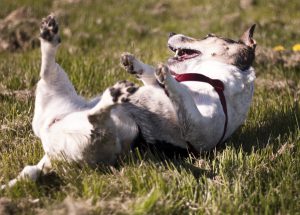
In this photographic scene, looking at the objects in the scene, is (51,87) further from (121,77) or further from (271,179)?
(121,77)

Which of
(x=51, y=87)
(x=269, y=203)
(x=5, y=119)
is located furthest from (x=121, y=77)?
(x=269, y=203)

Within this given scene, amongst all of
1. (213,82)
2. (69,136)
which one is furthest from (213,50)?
(69,136)

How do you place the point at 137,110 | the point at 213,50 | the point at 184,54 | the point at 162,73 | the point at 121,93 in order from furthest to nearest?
the point at 184,54 < the point at 213,50 < the point at 137,110 < the point at 162,73 < the point at 121,93

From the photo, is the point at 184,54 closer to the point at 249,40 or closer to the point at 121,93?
the point at 249,40

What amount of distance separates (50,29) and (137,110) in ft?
2.40

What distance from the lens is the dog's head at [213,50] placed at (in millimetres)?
3740

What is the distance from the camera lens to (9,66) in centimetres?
542

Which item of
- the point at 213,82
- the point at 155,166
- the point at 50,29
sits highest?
the point at 50,29

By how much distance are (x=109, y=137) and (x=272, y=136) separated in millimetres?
1313

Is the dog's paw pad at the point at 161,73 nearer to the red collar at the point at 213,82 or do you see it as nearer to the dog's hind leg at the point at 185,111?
the dog's hind leg at the point at 185,111

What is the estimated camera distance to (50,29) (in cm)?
313

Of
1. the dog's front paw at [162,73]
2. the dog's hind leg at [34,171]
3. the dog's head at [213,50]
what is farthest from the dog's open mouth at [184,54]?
the dog's hind leg at [34,171]

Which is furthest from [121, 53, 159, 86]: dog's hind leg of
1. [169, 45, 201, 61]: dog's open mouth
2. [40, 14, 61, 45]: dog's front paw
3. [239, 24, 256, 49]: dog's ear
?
[239, 24, 256, 49]: dog's ear

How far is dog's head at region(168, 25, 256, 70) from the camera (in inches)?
147
